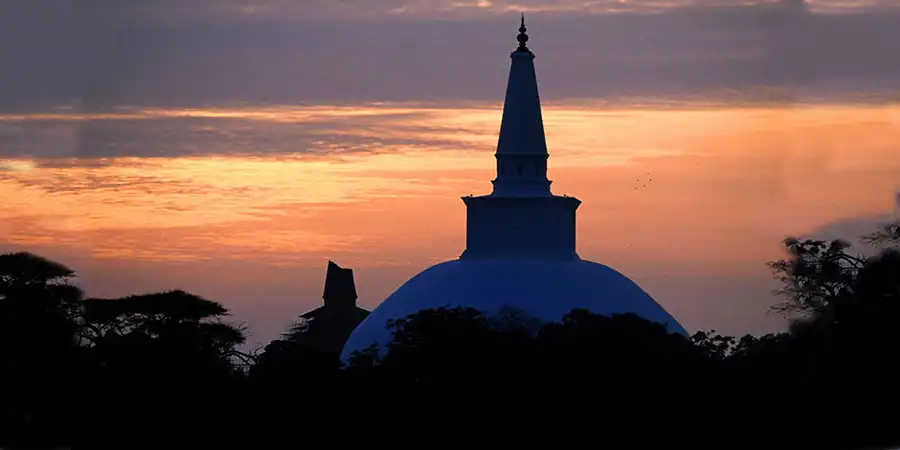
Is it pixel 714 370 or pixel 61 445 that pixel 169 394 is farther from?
pixel 714 370

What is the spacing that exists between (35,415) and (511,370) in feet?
44.8

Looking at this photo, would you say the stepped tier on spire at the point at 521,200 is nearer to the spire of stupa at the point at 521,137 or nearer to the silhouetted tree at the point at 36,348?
the spire of stupa at the point at 521,137

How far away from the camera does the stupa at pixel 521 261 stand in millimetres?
91562

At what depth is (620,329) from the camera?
70.2m

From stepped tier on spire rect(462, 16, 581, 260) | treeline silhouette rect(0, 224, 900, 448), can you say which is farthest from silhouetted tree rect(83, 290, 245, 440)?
stepped tier on spire rect(462, 16, 581, 260)

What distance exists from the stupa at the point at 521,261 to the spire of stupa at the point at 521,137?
0.04 metres

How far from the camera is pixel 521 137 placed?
9962 cm

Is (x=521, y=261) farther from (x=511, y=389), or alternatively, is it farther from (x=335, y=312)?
(x=511, y=389)

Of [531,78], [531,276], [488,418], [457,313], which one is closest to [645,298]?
[531,276]

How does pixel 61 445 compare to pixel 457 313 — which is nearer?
pixel 61 445

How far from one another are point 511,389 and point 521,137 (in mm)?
35966

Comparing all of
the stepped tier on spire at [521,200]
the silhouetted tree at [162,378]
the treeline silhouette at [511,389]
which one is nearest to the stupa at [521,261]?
the stepped tier on spire at [521,200]

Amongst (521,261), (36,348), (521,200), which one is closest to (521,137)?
(521,200)

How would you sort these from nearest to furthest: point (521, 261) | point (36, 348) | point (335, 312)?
1. point (36, 348)
2. point (521, 261)
3. point (335, 312)
